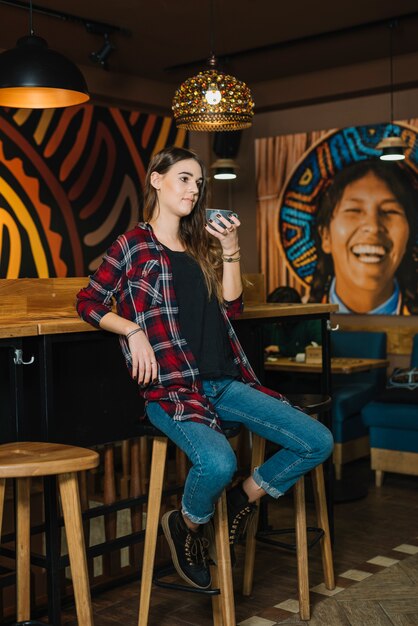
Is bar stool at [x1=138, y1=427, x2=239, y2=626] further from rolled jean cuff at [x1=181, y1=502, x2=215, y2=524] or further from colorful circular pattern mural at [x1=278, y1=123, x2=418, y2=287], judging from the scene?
colorful circular pattern mural at [x1=278, y1=123, x2=418, y2=287]

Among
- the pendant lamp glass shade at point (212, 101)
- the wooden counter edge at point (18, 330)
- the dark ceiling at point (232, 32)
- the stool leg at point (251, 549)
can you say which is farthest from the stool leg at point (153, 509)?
the dark ceiling at point (232, 32)

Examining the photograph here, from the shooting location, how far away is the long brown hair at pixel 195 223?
2.97 meters

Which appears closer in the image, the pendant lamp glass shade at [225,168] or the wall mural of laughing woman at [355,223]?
the wall mural of laughing woman at [355,223]

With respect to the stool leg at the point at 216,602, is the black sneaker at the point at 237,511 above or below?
above

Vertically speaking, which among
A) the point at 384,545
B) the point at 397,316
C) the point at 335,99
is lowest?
the point at 384,545

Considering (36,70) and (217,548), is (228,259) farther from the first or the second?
(36,70)

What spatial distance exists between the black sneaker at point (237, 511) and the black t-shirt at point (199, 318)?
41 centimetres

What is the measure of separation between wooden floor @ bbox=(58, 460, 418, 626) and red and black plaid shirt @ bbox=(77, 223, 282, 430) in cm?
90

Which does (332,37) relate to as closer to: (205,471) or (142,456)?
(142,456)

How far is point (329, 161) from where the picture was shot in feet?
23.5

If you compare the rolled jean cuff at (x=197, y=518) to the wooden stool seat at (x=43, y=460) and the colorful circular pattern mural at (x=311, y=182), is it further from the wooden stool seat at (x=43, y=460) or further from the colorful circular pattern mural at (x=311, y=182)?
the colorful circular pattern mural at (x=311, y=182)

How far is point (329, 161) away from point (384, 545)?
3.81m

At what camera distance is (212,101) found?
12.1 ft

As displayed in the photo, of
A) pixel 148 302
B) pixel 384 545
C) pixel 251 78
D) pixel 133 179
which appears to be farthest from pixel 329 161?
pixel 148 302
